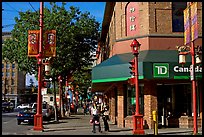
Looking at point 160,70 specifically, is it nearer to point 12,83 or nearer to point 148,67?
point 148,67

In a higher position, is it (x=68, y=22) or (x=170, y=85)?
(x=68, y=22)

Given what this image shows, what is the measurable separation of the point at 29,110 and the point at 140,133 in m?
15.0

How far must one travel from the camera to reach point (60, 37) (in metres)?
30.0

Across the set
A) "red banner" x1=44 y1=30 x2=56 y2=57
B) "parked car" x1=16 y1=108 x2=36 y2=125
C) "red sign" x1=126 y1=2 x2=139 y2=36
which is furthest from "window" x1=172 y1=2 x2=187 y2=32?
"parked car" x1=16 y1=108 x2=36 y2=125

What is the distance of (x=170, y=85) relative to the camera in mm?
22031

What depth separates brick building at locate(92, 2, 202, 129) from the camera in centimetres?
2036

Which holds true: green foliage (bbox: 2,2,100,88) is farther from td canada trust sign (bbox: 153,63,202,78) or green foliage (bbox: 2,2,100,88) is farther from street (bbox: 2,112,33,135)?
td canada trust sign (bbox: 153,63,202,78)

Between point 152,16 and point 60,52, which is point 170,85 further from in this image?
point 60,52

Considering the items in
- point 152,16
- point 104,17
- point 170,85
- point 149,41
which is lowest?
point 170,85

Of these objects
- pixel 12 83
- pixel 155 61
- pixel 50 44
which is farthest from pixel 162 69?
pixel 12 83

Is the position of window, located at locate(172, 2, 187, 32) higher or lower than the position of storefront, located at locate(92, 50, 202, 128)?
higher

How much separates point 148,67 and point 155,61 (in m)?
0.50

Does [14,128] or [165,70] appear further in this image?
[14,128]

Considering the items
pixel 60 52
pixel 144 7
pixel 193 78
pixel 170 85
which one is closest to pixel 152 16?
pixel 144 7
